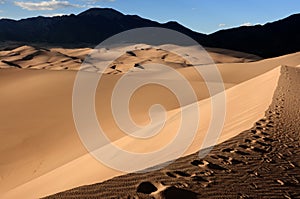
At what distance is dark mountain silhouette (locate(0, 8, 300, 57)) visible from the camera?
89062 millimetres

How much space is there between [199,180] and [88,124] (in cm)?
924

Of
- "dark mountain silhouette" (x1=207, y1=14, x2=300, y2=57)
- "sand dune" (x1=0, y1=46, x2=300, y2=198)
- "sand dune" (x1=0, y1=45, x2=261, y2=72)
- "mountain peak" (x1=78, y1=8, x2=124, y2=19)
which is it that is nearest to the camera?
"sand dune" (x1=0, y1=46, x2=300, y2=198)

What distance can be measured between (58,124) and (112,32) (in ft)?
450

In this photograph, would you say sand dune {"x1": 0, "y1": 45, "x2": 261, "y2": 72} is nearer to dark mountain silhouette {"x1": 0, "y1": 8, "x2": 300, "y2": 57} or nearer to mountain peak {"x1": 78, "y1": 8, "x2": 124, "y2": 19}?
dark mountain silhouette {"x1": 0, "y1": 8, "x2": 300, "y2": 57}

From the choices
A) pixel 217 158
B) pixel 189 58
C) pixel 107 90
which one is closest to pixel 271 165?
pixel 217 158

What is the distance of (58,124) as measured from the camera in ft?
43.2

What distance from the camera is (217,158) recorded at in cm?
520

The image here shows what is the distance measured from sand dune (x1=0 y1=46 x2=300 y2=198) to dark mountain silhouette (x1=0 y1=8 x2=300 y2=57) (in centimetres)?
6527

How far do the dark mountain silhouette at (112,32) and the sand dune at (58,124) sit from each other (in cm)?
6527

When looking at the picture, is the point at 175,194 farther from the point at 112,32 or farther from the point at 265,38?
the point at 112,32

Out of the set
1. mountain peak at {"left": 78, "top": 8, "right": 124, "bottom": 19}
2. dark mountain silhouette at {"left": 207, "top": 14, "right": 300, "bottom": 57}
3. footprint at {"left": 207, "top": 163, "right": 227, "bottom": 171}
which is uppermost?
mountain peak at {"left": 78, "top": 8, "right": 124, "bottom": 19}

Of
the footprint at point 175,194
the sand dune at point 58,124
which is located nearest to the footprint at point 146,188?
the footprint at point 175,194

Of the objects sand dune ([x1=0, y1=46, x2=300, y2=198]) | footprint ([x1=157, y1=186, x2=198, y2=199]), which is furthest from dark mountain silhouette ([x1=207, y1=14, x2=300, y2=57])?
footprint ([x1=157, y1=186, x2=198, y2=199])

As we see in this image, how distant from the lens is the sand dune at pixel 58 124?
6.49 meters
